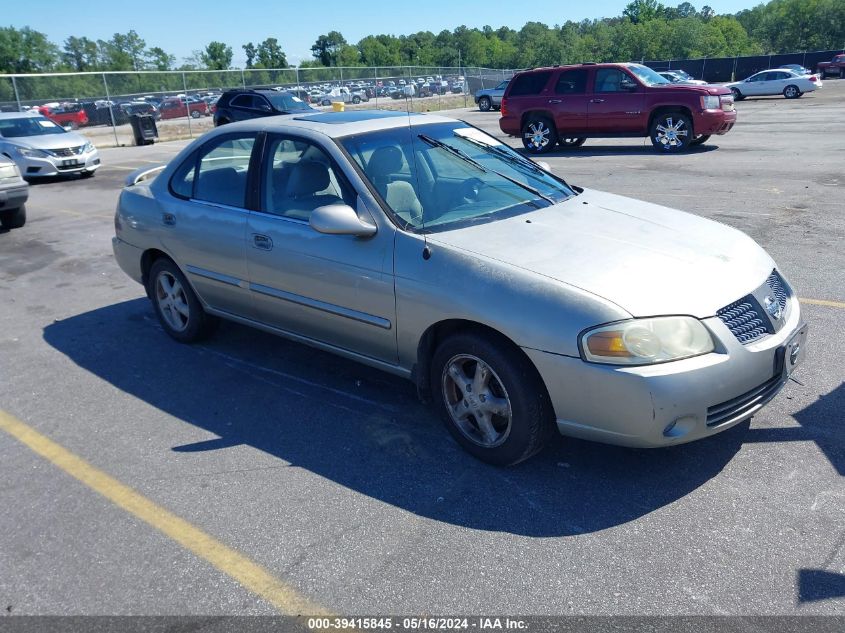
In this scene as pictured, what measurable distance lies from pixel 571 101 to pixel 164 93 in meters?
18.4

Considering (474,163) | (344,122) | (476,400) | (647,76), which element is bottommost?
(476,400)

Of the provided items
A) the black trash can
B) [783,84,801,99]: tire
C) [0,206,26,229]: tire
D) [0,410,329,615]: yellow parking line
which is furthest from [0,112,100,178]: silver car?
[783,84,801,99]: tire

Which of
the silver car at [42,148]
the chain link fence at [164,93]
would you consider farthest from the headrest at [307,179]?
the chain link fence at [164,93]

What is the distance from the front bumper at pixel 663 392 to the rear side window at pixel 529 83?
47.4ft

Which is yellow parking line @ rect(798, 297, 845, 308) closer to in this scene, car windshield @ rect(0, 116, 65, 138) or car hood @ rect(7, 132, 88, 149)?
car hood @ rect(7, 132, 88, 149)

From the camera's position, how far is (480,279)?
139 inches

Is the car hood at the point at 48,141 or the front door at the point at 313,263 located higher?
the front door at the point at 313,263

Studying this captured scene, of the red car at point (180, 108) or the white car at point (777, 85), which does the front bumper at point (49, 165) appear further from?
the white car at point (777, 85)

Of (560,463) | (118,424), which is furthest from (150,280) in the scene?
(560,463)

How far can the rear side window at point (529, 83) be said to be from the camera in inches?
660

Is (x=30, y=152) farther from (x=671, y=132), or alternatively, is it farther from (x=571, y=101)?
(x=671, y=132)

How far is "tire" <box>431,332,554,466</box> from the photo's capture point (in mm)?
3438

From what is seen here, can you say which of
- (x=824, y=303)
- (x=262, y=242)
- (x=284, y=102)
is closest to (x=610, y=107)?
(x=284, y=102)

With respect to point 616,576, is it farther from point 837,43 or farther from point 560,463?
point 837,43
